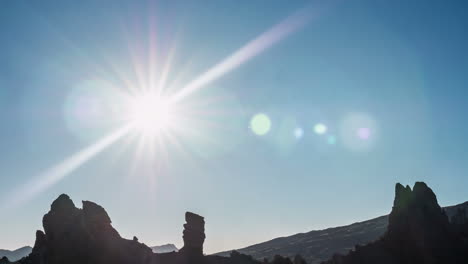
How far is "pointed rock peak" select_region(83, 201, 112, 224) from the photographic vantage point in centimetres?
6656

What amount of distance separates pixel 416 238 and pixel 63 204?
63363 mm

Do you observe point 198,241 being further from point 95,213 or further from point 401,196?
point 401,196

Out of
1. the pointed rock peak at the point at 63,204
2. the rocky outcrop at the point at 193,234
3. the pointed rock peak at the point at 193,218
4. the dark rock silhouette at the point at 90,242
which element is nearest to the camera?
the dark rock silhouette at the point at 90,242

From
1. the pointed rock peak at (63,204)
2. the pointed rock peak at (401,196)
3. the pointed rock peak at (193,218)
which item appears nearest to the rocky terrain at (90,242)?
the pointed rock peak at (63,204)

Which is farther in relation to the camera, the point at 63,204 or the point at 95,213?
the point at 63,204

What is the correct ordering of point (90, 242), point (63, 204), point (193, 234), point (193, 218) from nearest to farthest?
1. point (90, 242)
2. point (63, 204)
3. point (193, 234)
4. point (193, 218)

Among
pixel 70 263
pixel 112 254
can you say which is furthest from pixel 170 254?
pixel 70 263

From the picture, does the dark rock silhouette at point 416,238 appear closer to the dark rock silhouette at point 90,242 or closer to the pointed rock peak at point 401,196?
the pointed rock peak at point 401,196

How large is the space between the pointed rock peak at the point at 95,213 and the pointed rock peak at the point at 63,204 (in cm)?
231

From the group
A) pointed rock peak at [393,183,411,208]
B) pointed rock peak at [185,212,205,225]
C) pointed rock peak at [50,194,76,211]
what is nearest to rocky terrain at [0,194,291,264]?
pointed rock peak at [50,194,76,211]

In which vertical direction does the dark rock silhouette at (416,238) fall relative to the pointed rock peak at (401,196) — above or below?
below

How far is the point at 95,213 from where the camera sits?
67.1 m

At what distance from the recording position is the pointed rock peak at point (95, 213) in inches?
2621

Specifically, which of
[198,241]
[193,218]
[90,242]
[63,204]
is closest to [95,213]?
Answer: [90,242]
